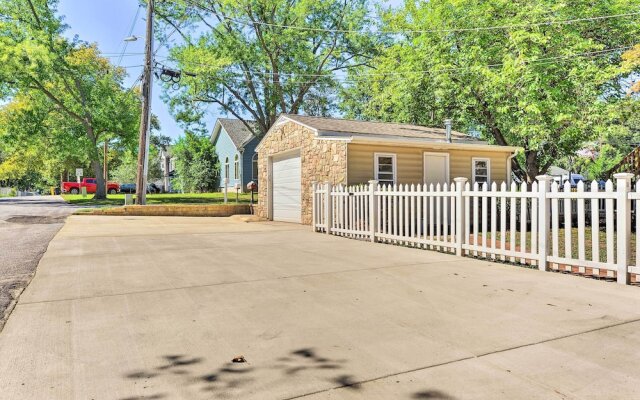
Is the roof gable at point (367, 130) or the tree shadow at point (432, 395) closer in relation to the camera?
the tree shadow at point (432, 395)

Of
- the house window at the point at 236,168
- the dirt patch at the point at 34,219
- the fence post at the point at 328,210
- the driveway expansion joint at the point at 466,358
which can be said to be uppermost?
the house window at the point at 236,168

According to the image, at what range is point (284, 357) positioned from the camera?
9.66 feet

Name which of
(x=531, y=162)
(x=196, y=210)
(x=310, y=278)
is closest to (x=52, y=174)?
(x=196, y=210)

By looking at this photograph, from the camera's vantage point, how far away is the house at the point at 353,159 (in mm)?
12914

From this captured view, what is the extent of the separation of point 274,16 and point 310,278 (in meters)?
25.3

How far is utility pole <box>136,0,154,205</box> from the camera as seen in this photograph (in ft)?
59.1

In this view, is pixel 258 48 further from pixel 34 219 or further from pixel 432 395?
pixel 432 395

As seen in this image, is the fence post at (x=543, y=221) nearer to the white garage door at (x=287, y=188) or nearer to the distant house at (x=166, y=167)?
the white garage door at (x=287, y=188)

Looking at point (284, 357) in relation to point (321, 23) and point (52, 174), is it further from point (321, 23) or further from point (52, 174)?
point (52, 174)

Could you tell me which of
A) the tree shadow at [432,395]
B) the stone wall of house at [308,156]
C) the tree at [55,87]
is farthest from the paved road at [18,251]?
the tree at [55,87]

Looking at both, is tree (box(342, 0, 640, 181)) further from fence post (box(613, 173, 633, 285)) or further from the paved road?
the paved road

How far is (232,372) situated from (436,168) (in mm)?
12812

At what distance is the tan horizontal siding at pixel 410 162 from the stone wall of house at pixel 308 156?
361 millimetres

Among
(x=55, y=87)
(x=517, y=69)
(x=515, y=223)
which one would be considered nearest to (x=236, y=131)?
(x=55, y=87)
